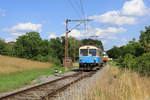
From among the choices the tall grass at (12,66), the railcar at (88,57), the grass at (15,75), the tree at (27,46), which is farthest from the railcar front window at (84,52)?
the tree at (27,46)

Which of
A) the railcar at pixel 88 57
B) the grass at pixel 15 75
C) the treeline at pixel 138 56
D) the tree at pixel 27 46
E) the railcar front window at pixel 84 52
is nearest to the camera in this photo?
the treeline at pixel 138 56

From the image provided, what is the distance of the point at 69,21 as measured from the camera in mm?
24891

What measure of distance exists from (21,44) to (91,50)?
5188cm

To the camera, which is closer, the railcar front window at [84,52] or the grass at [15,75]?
the grass at [15,75]

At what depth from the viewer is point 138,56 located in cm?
1773

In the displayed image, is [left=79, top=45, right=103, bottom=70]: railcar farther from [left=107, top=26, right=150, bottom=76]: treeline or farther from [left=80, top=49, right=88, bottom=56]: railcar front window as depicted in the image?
[left=107, top=26, right=150, bottom=76]: treeline

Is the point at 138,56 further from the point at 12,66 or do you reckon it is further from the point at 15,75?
the point at 12,66

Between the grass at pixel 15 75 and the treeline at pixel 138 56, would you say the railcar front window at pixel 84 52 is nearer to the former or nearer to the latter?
the treeline at pixel 138 56

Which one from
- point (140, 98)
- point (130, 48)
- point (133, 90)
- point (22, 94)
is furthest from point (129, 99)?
point (130, 48)

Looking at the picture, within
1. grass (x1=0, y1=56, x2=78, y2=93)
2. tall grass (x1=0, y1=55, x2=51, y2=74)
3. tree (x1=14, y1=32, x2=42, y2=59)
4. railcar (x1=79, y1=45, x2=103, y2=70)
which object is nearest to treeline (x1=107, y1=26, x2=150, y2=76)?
railcar (x1=79, y1=45, x2=103, y2=70)

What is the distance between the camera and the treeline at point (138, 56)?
1110 centimetres

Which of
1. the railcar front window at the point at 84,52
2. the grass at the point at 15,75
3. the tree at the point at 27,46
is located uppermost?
the tree at the point at 27,46

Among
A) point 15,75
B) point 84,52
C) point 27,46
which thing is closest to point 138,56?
point 84,52

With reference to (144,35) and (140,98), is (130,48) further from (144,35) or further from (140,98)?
(140,98)
